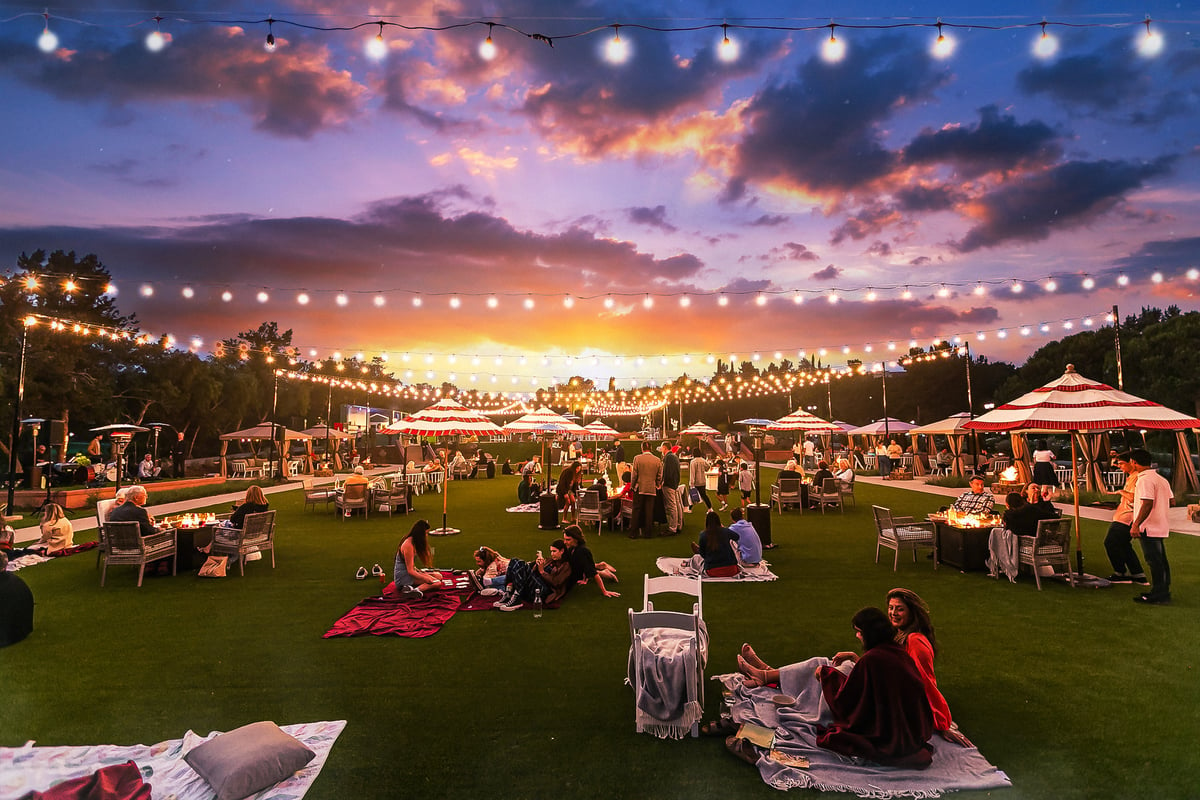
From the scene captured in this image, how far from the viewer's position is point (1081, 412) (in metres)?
7.79

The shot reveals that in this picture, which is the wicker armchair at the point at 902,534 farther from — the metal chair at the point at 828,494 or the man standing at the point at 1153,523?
the metal chair at the point at 828,494

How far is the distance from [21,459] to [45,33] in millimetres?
30329

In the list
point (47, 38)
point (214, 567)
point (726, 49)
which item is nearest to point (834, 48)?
point (726, 49)

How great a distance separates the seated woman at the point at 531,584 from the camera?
285 inches

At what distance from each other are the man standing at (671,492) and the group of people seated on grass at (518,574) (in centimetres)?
408

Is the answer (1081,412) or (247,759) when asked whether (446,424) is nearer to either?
(247,759)

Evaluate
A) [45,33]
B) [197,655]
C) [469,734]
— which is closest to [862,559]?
[469,734]

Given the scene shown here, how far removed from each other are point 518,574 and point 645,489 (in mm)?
5098

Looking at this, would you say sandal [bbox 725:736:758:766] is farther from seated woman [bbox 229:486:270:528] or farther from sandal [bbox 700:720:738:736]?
seated woman [bbox 229:486:270:528]

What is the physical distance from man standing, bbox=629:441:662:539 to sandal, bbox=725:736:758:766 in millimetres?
7783

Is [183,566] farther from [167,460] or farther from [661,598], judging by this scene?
[167,460]

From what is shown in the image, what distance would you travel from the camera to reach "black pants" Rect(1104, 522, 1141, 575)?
7.89 metres

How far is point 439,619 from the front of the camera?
679 cm

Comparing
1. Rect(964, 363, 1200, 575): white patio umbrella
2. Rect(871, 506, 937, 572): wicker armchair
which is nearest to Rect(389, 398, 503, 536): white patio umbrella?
Rect(871, 506, 937, 572): wicker armchair
